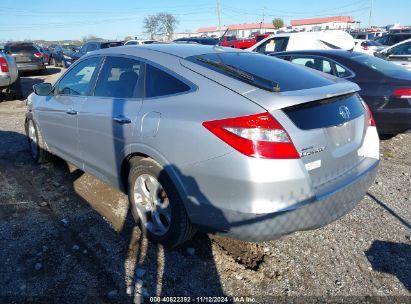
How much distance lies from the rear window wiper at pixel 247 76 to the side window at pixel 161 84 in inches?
12.0

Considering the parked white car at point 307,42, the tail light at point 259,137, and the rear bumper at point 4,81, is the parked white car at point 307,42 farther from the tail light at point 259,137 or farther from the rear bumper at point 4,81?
the tail light at point 259,137

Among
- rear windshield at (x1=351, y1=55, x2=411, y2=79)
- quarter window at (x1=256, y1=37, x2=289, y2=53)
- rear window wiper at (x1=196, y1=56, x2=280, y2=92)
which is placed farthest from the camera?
quarter window at (x1=256, y1=37, x2=289, y2=53)

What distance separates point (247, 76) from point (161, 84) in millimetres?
700

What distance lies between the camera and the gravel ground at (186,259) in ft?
8.18

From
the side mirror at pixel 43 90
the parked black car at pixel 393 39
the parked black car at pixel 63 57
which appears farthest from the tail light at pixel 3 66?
the parked black car at pixel 393 39

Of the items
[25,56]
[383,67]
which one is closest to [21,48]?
[25,56]

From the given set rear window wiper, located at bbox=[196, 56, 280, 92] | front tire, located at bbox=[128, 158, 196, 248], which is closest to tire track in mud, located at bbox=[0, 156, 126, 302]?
front tire, located at bbox=[128, 158, 196, 248]

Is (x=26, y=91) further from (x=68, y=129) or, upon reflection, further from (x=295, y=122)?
(x=295, y=122)

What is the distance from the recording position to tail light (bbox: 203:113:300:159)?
2131 mm

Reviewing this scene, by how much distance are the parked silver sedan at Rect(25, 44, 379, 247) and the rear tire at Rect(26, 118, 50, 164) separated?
5.61ft

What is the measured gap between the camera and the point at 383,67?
5.53 m

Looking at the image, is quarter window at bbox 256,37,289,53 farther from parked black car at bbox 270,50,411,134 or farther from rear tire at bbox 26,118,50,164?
rear tire at bbox 26,118,50,164

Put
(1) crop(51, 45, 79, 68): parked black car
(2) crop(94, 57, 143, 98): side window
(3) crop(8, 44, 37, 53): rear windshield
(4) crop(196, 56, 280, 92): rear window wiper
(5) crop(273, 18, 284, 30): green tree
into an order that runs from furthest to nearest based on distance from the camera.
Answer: (5) crop(273, 18, 284, 30): green tree < (1) crop(51, 45, 79, 68): parked black car < (3) crop(8, 44, 37, 53): rear windshield < (2) crop(94, 57, 143, 98): side window < (4) crop(196, 56, 280, 92): rear window wiper

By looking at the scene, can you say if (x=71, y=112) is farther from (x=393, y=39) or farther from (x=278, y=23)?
(x=278, y=23)
